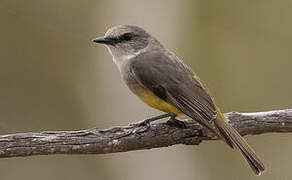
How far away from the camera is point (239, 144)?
20.1ft

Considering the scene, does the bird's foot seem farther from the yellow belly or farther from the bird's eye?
the bird's eye

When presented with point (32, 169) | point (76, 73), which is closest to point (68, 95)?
point (76, 73)

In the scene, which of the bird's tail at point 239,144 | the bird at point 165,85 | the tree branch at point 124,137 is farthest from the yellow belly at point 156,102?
the bird's tail at point 239,144

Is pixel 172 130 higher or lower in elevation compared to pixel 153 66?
lower

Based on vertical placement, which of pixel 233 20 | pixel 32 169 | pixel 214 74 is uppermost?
pixel 233 20

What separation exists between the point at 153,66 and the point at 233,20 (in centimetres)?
576

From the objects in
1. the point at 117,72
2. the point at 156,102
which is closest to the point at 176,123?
the point at 156,102

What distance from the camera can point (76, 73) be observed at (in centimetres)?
1170

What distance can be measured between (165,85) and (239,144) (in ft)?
2.63

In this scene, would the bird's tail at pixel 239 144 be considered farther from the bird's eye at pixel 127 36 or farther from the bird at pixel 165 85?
the bird's eye at pixel 127 36

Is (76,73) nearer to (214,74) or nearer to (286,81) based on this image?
(214,74)

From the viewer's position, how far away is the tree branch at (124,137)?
19.0 ft

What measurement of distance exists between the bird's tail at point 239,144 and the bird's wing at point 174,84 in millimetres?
108

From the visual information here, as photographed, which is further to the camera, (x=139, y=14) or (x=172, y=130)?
(x=139, y=14)
